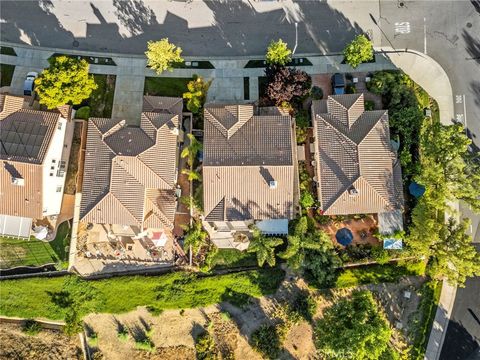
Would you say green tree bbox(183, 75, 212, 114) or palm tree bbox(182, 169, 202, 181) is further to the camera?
green tree bbox(183, 75, 212, 114)

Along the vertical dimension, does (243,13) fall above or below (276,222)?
above

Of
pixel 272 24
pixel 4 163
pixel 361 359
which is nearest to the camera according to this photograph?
pixel 361 359

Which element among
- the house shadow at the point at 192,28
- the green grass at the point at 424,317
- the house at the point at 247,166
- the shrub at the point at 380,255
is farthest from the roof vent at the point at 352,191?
the house shadow at the point at 192,28

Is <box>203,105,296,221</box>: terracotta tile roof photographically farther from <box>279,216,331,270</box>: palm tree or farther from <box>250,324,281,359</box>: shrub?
<box>250,324,281,359</box>: shrub

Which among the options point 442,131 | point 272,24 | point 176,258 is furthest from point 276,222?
point 272,24

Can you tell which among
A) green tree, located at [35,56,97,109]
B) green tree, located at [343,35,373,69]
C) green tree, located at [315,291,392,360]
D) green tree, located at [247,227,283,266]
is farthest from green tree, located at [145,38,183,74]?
green tree, located at [315,291,392,360]

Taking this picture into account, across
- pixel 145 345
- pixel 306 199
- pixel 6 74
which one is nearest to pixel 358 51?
pixel 306 199

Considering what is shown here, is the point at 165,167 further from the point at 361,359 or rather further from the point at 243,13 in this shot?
the point at 361,359

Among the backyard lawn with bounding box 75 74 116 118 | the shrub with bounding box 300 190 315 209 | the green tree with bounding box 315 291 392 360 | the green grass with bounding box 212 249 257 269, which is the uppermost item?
the backyard lawn with bounding box 75 74 116 118
